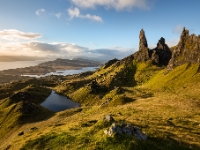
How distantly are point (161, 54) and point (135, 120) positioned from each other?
137638 millimetres

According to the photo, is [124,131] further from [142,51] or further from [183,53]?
[142,51]

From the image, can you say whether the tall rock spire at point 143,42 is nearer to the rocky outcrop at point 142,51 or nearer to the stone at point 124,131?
the rocky outcrop at point 142,51

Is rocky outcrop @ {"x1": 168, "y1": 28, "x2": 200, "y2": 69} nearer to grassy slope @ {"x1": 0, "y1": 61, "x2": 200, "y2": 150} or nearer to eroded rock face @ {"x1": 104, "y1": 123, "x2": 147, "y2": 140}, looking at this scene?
grassy slope @ {"x1": 0, "y1": 61, "x2": 200, "y2": 150}

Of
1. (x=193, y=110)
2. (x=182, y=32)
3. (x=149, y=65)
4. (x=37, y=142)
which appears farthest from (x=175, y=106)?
(x=149, y=65)

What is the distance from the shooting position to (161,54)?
581 ft

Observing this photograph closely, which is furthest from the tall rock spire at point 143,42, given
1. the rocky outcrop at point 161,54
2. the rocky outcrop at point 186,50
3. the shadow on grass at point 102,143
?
the shadow on grass at point 102,143

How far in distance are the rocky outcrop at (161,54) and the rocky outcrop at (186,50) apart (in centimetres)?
3952

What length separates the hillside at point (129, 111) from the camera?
1305 inches

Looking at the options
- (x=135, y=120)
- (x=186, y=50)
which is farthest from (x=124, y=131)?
(x=186, y=50)

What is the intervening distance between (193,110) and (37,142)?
48457 mm

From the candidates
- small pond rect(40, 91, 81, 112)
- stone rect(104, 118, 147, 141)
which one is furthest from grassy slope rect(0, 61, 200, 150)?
small pond rect(40, 91, 81, 112)

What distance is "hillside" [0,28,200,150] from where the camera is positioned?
1305 inches

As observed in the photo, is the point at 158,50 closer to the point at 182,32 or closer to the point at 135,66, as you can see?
the point at 135,66

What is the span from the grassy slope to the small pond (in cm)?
665
